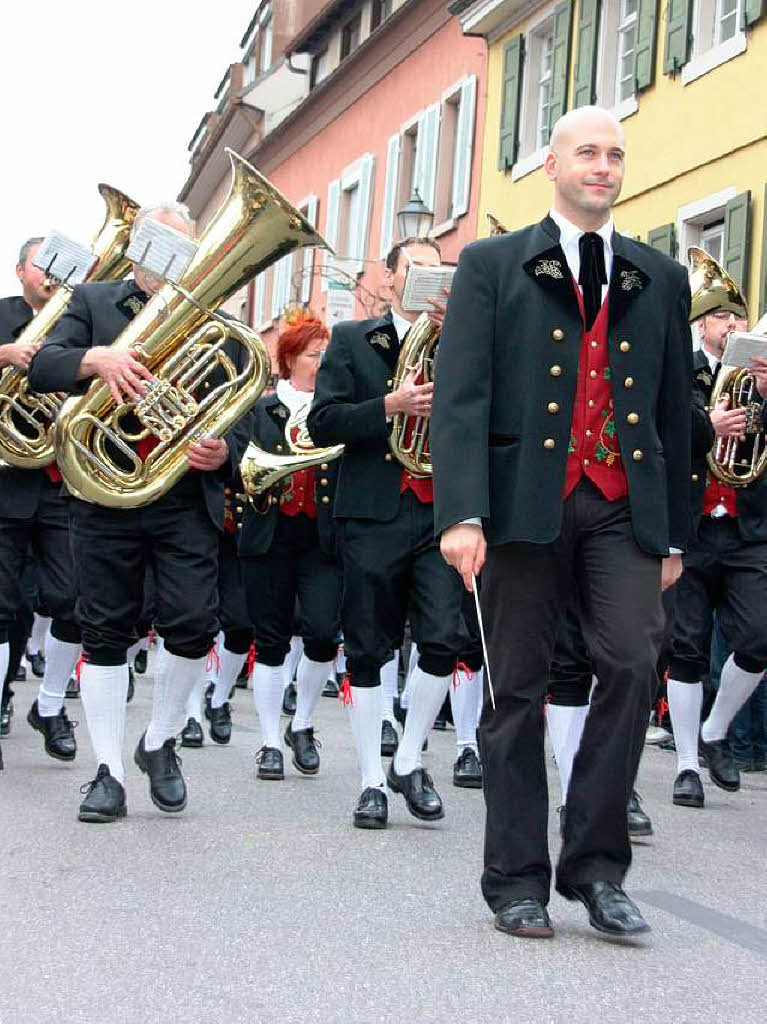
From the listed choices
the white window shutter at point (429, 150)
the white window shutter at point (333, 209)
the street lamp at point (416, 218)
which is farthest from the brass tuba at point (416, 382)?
the white window shutter at point (333, 209)

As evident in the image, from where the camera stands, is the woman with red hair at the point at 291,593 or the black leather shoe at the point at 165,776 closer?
the black leather shoe at the point at 165,776

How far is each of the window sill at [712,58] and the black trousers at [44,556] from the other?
36.4ft

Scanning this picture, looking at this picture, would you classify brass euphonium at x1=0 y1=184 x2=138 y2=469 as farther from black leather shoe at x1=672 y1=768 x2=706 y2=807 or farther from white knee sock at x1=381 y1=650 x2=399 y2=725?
black leather shoe at x1=672 y1=768 x2=706 y2=807

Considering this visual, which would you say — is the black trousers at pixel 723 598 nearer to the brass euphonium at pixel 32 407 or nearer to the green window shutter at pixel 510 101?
the brass euphonium at pixel 32 407

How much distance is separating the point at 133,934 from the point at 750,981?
1.59 metres

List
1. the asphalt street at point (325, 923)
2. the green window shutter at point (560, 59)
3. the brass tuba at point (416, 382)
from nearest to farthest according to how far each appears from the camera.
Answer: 1. the asphalt street at point (325, 923)
2. the brass tuba at point (416, 382)
3. the green window shutter at point (560, 59)

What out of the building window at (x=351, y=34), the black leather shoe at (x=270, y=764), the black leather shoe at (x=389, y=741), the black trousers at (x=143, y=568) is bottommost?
the black leather shoe at (x=270, y=764)

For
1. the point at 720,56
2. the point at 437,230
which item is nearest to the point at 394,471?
the point at 720,56

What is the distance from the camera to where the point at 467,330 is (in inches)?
209

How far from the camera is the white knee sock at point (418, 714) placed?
7395mm

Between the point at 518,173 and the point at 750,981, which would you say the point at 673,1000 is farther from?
the point at 518,173

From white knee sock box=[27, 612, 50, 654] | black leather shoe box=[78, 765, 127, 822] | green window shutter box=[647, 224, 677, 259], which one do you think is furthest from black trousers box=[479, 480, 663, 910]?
green window shutter box=[647, 224, 677, 259]

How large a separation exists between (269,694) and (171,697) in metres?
1.61

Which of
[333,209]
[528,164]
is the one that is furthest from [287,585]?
[333,209]
